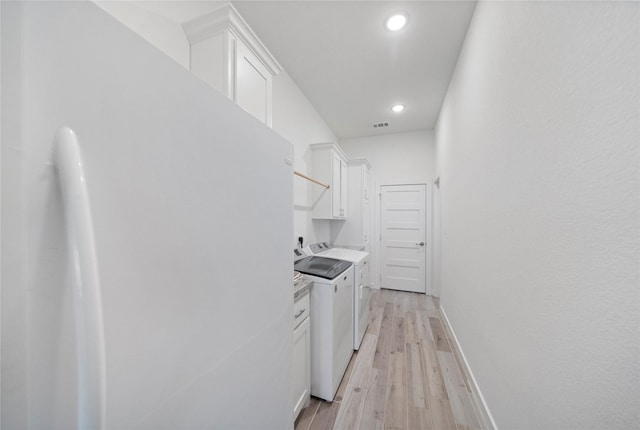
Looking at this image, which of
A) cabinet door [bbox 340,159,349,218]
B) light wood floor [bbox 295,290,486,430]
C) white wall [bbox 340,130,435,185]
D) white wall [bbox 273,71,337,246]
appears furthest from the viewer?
white wall [bbox 340,130,435,185]

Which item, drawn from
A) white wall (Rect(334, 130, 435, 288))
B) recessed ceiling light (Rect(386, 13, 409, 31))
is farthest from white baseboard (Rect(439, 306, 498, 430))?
recessed ceiling light (Rect(386, 13, 409, 31))

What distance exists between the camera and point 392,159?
414 cm

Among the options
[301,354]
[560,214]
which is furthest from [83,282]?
[301,354]

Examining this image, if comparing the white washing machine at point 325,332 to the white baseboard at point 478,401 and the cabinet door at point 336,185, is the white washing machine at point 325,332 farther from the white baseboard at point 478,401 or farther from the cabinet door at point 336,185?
the cabinet door at point 336,185

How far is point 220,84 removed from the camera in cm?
123

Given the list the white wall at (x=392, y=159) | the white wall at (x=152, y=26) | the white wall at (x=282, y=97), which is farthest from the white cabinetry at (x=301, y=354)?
the white wall at (x=392, y=159)

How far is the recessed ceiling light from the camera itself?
5.66 ft

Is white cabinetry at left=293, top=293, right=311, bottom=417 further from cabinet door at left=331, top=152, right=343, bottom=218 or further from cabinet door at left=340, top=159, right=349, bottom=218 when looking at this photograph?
cabinet door at left=340, top=159, right=349, bottom=218

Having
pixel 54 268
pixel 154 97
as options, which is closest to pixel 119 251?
pixel 54 268

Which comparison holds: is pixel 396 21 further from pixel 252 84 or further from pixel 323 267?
pixel 323 267

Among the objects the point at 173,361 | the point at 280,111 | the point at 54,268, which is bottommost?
the point at 173,361

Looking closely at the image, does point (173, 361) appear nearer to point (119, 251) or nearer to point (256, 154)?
point (119, 251)

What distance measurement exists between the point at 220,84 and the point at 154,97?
3.02 feet

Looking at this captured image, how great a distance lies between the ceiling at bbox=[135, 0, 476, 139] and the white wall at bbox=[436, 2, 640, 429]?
0.47 m
